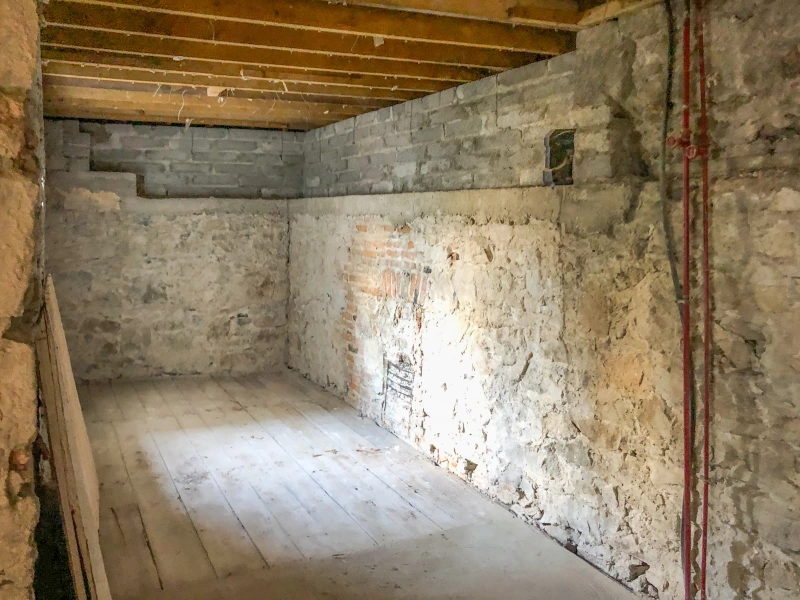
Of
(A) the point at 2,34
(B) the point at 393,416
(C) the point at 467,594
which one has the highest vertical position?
(A) the point at 2,34

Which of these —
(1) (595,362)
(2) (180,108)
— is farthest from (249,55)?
(1) (595,362)

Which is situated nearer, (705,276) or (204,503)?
(705,276)

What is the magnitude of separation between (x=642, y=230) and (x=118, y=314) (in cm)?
451

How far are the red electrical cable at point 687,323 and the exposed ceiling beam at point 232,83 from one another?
2006 mm

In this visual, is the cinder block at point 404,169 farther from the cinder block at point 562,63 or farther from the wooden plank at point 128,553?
the wooden plank at point 128,553

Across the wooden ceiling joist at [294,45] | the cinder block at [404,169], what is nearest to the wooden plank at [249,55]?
the wooden ceiling joist at [294,45]

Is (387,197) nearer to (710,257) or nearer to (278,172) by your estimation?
(278,172)

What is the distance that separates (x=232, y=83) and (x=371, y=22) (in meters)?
1.45

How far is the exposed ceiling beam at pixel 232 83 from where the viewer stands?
3.56m

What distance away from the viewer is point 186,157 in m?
5.86

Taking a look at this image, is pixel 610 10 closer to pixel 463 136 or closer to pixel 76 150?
pixel 463 136

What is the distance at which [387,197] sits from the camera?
444cm

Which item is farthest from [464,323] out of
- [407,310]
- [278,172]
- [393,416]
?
[278,172]

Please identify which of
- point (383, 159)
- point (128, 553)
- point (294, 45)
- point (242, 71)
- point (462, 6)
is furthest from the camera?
point (383, 159)
